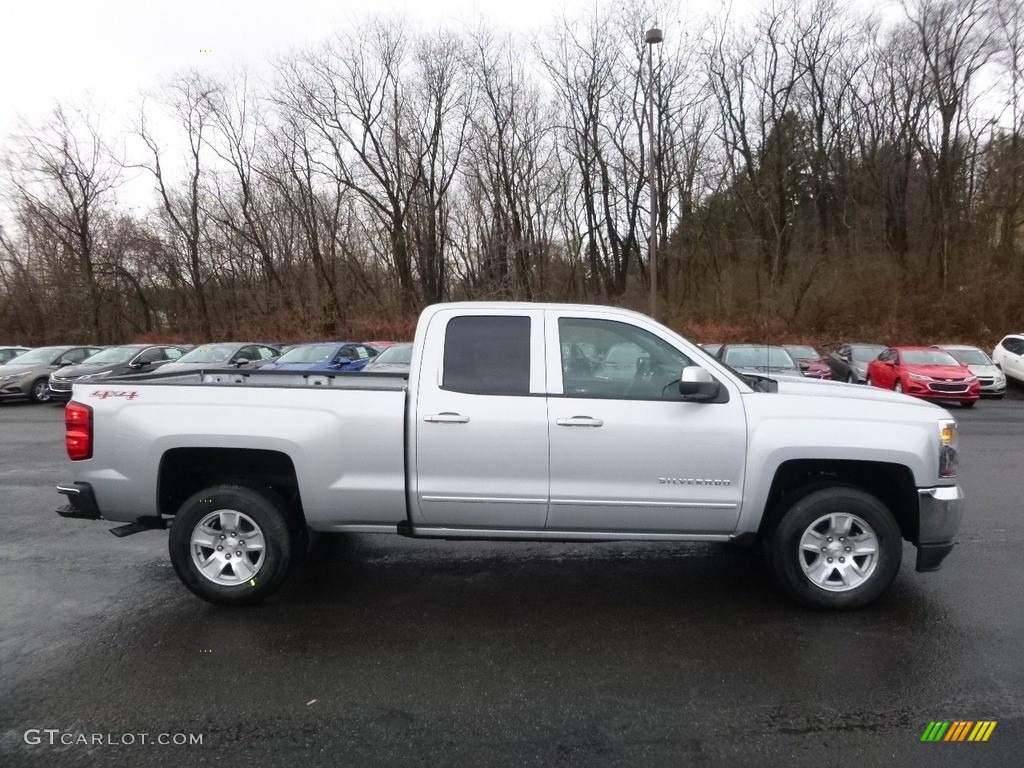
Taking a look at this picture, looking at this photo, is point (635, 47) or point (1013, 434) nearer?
point (1013, 434)

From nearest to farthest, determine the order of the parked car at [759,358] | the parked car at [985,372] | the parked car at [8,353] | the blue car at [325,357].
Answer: the parked car at [759,358] → the blue car at [325,357] → the parked car at [985,372] → the parked car at [8,353]

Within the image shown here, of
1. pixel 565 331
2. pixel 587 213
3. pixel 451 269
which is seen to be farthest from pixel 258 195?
pixel 565 331

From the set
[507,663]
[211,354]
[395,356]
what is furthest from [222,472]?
[211,354]

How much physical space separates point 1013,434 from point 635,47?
3076cm

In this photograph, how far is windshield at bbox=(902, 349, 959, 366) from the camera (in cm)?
1633

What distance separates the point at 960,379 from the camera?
15398 mm

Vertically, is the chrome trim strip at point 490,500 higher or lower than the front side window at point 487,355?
lower

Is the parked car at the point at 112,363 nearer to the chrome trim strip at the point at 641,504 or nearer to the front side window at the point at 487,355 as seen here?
the front side window at the point at 487,355

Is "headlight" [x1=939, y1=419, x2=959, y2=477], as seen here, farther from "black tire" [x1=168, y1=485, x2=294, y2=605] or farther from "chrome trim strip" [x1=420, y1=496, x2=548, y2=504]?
"black tire" [x1=168, y1=485, x2=294, y2=605]

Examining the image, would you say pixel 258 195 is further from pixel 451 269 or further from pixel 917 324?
pixel 917 324

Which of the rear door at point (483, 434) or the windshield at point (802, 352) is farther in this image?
the windshield at point (802, 352)

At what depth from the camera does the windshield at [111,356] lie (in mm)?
18917

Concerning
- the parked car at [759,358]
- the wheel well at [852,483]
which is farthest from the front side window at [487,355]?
the parked car at [759,358]

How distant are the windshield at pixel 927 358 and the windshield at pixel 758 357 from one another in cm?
290
